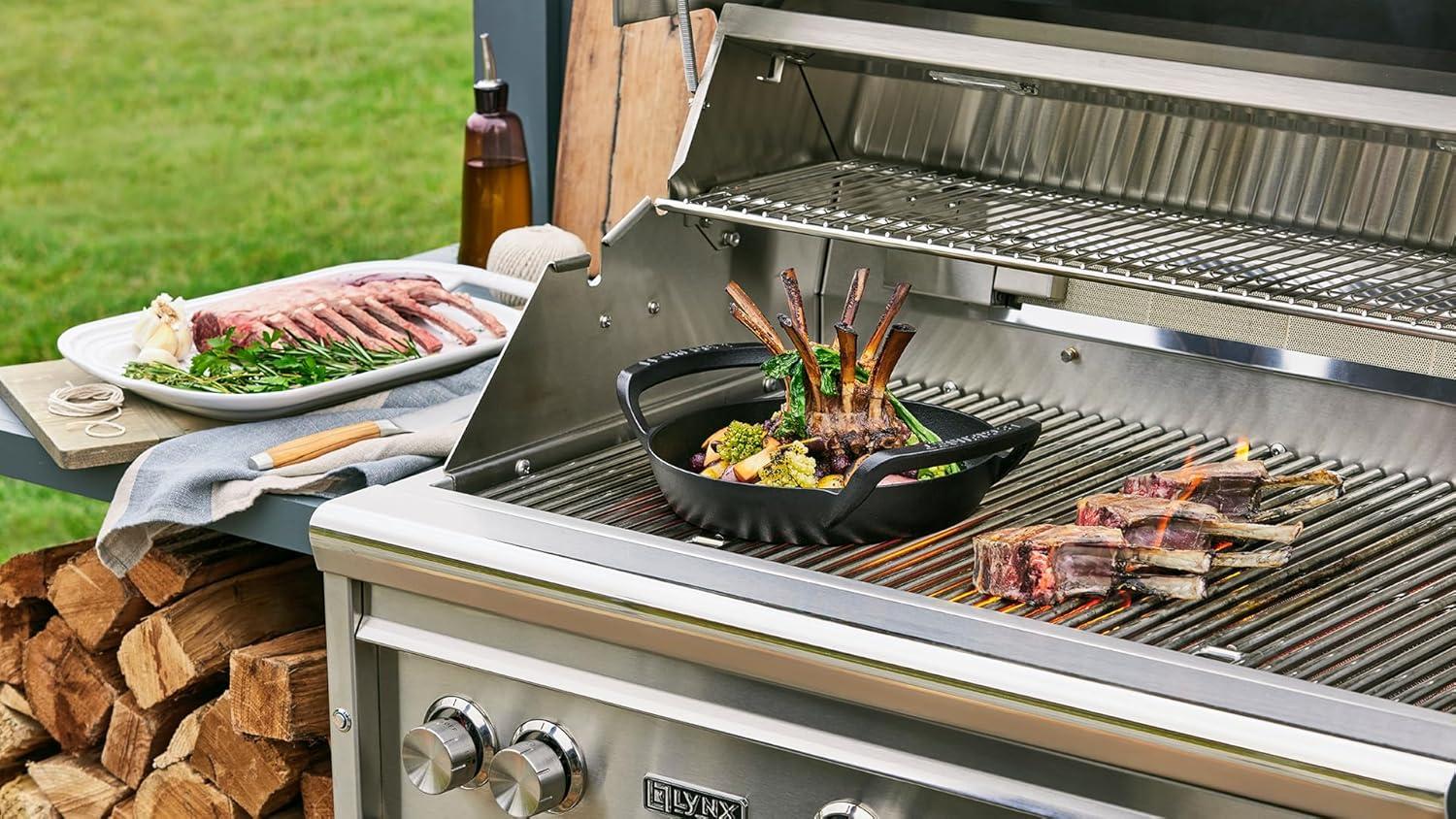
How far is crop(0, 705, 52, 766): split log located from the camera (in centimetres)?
215

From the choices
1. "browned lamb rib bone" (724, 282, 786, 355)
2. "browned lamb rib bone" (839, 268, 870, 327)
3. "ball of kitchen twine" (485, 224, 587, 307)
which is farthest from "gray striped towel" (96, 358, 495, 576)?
"ball of kitchen twine" (485, 224, 587, 307)

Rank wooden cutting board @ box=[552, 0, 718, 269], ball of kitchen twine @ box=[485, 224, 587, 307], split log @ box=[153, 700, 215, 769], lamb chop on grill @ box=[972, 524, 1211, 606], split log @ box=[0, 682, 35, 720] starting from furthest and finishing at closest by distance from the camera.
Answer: wooden cutting board @ box=[552, 0, 718, 269] < ball of kitchen twine @ box=[485, 224, 587, 307] < split log @ box=[0, 682, 35, 720] < split log @ box=[153, 700, 215, 769] < lamb chop on grill @ box=[972, 524, 1211, 606]

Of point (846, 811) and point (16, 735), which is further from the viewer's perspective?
point (16, 735)

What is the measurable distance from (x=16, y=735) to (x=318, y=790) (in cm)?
53

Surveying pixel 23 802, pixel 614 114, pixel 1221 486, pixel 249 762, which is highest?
pixel 614 114

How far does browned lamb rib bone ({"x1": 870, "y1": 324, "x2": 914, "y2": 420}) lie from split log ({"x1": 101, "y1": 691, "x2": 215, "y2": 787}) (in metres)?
0.95

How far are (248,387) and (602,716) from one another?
0.72m

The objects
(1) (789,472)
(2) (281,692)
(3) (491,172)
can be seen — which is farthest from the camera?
(3) (491,172)

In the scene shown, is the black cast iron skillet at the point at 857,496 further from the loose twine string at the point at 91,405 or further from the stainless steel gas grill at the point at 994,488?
the loose twine string at the point at 91,405

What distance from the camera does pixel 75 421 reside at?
1855 millimetres

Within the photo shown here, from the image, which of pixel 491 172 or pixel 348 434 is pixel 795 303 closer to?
pixel 348 434

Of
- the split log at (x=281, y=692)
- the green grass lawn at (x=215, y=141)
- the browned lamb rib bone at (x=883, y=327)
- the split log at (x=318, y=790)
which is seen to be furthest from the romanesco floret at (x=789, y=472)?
the green grass lawn at (x=215, y=141)

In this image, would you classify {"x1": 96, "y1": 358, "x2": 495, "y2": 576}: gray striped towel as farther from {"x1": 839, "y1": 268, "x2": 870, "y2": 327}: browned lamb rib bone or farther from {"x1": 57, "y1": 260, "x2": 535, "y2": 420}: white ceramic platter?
{"x1": 839, "y1": 268, "x2": 870, "y2": 327}: browned lamb rib bone

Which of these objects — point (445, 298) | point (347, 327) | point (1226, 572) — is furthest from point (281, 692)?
point (1226, 572)
